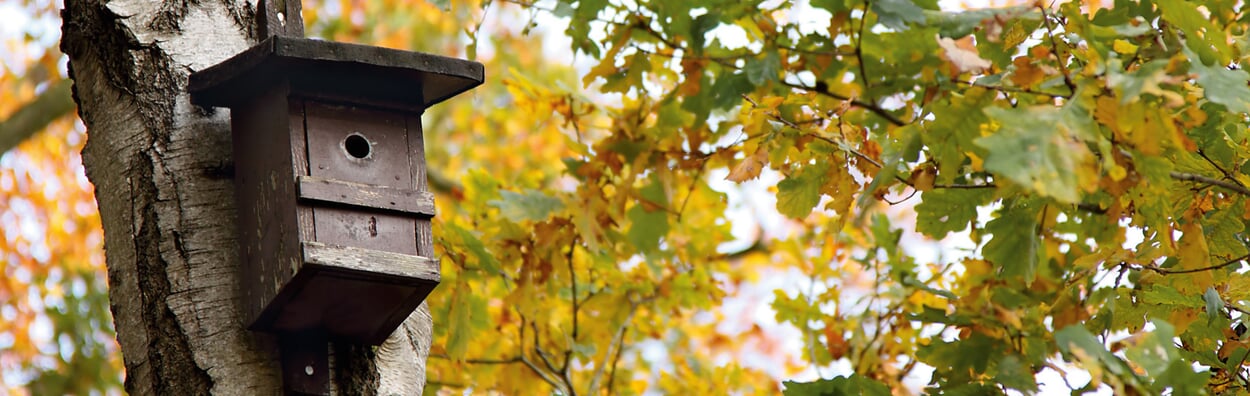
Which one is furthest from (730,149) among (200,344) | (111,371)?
(111,371)

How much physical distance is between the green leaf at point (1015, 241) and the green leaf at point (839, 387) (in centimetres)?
29

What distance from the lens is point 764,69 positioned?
2619mm

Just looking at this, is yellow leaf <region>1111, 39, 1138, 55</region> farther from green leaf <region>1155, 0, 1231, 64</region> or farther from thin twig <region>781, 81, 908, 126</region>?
thin twig <region>781, 81, 908, 126</region>

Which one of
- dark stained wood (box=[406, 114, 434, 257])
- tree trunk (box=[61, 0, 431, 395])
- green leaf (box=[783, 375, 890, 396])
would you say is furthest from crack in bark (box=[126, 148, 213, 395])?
green leaf (box=[783, 375, 890, 396])

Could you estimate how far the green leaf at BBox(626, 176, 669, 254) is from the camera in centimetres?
323

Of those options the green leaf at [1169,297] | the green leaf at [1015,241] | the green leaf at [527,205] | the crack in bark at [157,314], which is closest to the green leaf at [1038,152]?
the green leaf at [1015,241]

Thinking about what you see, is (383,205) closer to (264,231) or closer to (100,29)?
(264,231)

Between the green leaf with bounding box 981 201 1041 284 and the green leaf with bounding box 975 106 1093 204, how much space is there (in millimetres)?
627

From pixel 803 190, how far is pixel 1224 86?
842 millimetres

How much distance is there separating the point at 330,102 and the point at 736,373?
1974 millimetres

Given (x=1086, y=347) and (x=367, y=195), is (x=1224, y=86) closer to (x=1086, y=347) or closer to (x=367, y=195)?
(x=1086, y=347)

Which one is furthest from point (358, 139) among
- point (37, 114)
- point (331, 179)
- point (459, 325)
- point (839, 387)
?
point (37, 114)

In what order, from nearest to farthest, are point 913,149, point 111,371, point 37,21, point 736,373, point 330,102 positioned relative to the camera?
point 913,149, point 330,102, point 736,373, point 111,371, point 37,21

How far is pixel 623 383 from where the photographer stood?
4133mm
